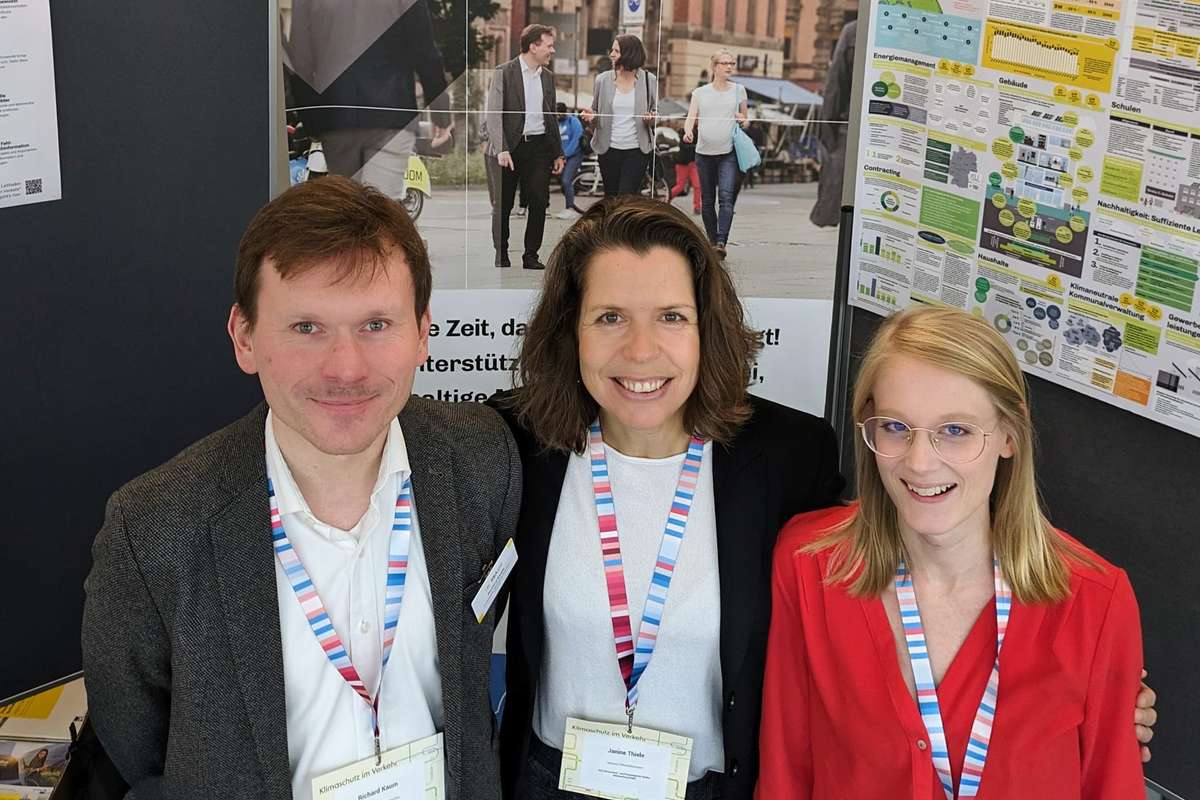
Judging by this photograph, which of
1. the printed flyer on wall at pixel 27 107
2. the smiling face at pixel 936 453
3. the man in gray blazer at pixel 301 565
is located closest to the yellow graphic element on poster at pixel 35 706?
the man in gray blazer at pixel 301 565

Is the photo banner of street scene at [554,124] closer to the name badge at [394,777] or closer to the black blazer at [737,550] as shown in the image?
the black blazer at [737,550]

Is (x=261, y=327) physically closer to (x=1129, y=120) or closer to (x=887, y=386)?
(x=887, y=386)

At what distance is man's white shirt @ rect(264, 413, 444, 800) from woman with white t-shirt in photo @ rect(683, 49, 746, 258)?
181 cm

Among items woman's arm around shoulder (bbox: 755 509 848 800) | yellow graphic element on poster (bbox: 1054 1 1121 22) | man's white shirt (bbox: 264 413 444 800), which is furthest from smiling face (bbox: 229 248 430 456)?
yellow graphic element on poster (bbox: 1054 1 1121 22)

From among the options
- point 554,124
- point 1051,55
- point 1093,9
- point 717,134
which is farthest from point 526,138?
point 1093,9

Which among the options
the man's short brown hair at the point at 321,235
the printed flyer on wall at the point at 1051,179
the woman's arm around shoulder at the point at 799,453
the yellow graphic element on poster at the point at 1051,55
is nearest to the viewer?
the man's short brown hair at the point at 321,235

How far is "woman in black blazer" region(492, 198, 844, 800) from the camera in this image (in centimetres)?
223

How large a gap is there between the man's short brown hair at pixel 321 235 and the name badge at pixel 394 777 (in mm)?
769

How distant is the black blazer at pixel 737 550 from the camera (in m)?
2.24

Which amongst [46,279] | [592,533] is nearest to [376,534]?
[592,533]

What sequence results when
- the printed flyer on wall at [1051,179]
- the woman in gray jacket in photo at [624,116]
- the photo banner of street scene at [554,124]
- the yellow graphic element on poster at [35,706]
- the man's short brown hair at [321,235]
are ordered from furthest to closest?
the woman in gray jacket in photo at [624,116], the photo banner of street scene at [554,124], the yellow graphic element on poster at [35,706], the printed flyer on wall at [1051,179], the man's short brown hair at [321,235]

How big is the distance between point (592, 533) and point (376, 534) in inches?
18.1

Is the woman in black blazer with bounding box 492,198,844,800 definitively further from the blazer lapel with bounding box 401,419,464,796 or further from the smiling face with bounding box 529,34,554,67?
the smiling face with bounding box 529,34,554,67

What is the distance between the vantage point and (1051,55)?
9.21 ft
